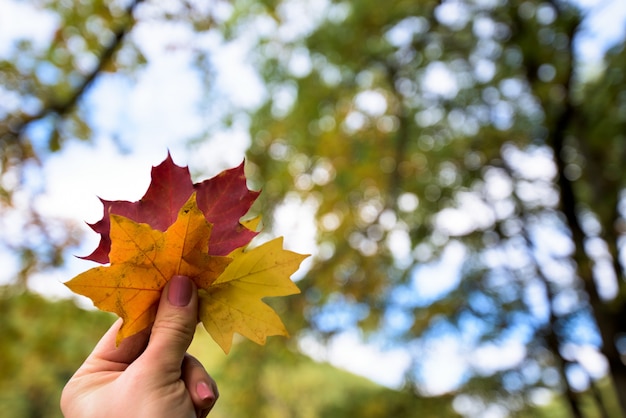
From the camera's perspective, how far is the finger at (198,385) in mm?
432

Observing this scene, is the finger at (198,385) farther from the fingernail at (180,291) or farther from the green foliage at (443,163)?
the green foliage at (443,163)

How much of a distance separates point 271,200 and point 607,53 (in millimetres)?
2043

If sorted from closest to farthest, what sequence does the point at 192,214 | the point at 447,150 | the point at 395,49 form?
the point at 192,214 < the point at 395,49 < the point at 447,150

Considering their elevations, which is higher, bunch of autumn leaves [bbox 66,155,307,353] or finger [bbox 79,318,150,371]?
bunch of autumn leaves [bbox 66,155,307,353]

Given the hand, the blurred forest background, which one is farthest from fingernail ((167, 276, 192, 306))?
the blurred forest background

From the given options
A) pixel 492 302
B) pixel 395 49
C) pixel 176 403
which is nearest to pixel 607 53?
pixel 395 49

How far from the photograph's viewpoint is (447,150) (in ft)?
10.8

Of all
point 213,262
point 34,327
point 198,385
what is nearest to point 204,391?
point 198,385

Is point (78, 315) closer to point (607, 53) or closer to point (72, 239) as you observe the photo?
point (72, 239)

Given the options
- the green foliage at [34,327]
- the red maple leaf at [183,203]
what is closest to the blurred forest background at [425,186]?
the green foliage at [34,327]

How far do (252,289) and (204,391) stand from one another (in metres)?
0.09

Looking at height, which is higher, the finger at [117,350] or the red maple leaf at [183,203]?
the red maple leaf at [183,203]

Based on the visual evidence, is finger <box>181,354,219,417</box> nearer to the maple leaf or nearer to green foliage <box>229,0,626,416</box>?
the maple leaf

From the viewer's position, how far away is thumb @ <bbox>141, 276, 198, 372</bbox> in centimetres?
42
